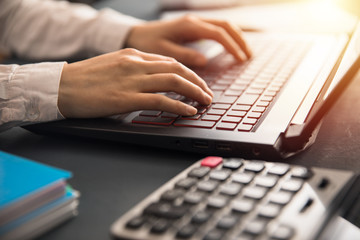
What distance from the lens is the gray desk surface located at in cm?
45

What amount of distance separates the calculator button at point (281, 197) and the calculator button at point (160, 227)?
102 mm

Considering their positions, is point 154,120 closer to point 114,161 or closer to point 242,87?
point 114,161

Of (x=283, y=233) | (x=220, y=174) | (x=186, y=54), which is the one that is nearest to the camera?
(x=283, y=233)

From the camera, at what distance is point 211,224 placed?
0.38m

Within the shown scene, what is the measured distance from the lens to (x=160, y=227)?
370mm

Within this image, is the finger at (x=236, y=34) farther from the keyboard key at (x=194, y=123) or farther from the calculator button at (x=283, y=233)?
the calculator button at (x=283, y=233)

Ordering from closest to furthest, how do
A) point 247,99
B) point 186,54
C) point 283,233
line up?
point 283,233
point 247,99
point 186,54

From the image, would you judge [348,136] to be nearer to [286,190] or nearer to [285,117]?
[285,117]

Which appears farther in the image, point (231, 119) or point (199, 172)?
point (231, 119)

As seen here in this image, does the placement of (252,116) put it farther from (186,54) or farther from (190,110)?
(186,54)

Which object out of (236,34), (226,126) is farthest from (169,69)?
(236,34)

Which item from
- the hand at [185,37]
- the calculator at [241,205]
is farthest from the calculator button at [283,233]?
the hand at [185,37]

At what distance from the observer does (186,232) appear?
0.36 metres

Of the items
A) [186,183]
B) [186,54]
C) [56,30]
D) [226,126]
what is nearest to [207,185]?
[186,183]
